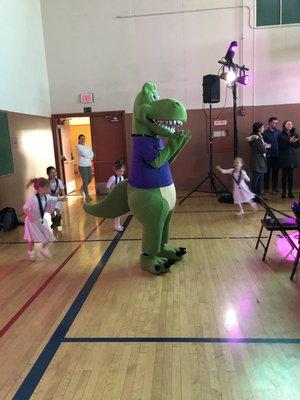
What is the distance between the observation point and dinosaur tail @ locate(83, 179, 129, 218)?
4.31 metres

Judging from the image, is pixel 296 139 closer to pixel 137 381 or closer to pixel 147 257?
pixel 147 257

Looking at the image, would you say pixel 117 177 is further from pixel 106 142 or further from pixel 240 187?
pixel 106 142

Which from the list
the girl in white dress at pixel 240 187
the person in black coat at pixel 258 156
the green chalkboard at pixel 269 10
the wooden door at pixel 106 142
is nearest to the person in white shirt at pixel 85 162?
the wooden door at pixel 106 142

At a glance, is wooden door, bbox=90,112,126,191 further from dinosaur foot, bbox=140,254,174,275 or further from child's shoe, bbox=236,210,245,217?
dinosaur foot, bbox=140,254,174,275

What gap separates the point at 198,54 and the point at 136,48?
146 centimetres

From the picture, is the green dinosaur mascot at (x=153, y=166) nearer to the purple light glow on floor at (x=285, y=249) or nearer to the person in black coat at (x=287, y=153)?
the purple light glow on floor at (x=285, y=249)

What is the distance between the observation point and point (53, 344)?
Answer: 2.75 metres

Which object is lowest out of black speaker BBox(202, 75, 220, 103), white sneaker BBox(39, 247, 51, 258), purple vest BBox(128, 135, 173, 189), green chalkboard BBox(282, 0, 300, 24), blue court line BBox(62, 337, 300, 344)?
blue court line BBox(62, 337, 300, 344)

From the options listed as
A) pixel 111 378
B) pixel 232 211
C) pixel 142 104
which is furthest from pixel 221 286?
pixel 232 211

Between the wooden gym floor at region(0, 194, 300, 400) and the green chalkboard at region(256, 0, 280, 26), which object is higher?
the green chalkboard at region(256, 0, 280, 26)

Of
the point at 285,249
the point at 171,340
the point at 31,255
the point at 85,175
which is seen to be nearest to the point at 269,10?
the point at 85,175

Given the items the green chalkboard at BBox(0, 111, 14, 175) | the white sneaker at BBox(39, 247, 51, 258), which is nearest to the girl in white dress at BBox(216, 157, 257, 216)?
the white sneaker at BBox(39, 247, 51, 258)

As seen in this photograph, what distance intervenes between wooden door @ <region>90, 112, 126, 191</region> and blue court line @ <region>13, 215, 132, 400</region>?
5.36 metres

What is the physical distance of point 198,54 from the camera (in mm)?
8633
